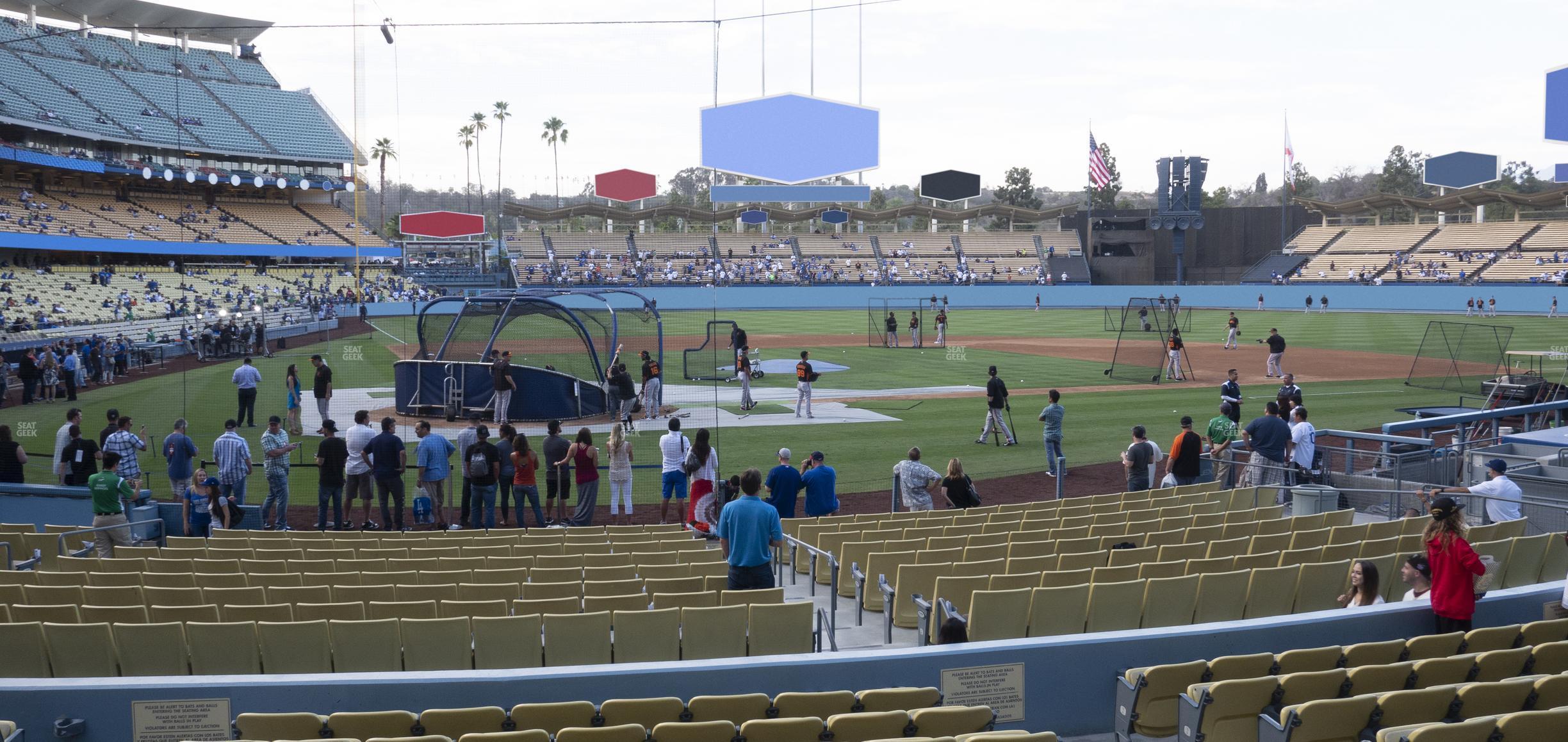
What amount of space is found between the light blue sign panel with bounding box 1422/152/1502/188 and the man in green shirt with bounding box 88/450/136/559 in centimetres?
9549

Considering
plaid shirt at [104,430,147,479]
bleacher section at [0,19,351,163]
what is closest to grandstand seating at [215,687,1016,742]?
plaid shirt at [104,430,147,479]

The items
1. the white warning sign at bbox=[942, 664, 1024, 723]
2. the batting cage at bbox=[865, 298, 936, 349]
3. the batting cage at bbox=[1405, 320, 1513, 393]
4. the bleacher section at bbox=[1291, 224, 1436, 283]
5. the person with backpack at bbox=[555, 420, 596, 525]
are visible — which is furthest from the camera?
the bleacher section at bbox=[1291, 224, 1436, 283]

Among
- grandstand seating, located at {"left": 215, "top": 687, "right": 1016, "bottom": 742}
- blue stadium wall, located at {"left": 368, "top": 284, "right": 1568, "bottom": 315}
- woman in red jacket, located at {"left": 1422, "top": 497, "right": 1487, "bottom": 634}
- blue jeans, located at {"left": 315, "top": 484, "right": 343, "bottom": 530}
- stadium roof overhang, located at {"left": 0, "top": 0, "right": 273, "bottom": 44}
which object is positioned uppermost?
stadium roof overhang, located at {"left": 0, "top": 0, "right": 273, "bottom": 44}

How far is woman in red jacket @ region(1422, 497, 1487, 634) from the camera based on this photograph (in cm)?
691

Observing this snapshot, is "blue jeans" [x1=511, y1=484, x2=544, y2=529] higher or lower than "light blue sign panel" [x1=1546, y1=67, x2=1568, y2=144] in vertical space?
lower

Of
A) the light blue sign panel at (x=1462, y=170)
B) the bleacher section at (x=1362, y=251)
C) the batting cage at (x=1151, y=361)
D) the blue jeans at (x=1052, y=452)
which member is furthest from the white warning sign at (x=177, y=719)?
the light blue sign panel at (x=1462, y=170)

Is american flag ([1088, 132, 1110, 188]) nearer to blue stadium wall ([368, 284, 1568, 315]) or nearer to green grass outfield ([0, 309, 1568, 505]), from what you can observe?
blue stadium wall ([368, 284, 1568, 315])

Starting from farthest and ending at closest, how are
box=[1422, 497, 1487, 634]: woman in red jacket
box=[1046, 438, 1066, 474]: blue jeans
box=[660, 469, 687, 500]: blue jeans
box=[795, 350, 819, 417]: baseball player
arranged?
box=[795, 350, 819, 417]: baseball player < box=[1046, 438, 1066, 474]: blue jeans < box=[660, 469, 687, 500]: blue jeans < box=[1422, 497, 1487, 634]: woman in red jacket

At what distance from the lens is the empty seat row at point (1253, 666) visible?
5992 mm

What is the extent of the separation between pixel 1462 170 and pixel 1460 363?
209 feet

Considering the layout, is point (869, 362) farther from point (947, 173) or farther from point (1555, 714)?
point (947, 173)

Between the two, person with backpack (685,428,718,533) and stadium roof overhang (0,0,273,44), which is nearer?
person with backpack (685,428,718,533)

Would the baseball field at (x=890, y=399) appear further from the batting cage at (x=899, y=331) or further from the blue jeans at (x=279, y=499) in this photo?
the blue jeans at (x=279, y=499)

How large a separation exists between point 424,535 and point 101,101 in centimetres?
6472
